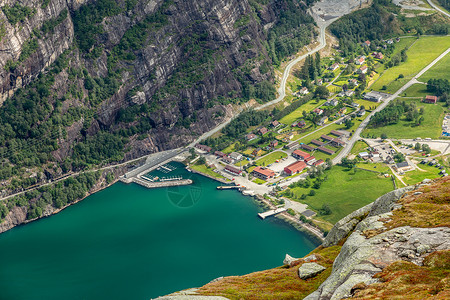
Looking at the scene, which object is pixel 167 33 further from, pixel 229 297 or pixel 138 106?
pixel 229 297

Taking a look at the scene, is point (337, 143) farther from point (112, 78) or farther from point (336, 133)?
point (112, 78)

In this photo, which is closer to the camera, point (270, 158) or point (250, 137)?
point (270, 158)

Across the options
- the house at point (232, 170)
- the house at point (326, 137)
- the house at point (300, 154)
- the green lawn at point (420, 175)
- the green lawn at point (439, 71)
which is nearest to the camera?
the green lawn at point (420, 175)

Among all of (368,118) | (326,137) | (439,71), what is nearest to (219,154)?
(326,137)

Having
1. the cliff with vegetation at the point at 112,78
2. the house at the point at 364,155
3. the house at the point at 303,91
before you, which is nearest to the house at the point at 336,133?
the house at the point at 364,155

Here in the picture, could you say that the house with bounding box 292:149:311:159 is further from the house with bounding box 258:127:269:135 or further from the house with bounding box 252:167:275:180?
the house with bounding box 258:127:269:135

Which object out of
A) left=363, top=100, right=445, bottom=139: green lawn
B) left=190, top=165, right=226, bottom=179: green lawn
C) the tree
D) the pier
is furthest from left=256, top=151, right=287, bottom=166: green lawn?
the tree

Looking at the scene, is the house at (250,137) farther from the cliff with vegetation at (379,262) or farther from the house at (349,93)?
the cliff with vegetation at (379,262)
